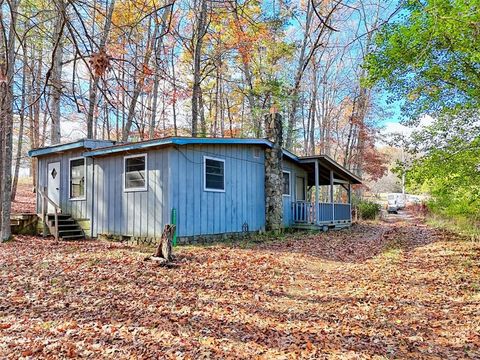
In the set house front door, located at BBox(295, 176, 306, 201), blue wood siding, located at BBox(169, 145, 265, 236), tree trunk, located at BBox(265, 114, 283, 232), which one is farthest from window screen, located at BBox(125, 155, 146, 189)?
house front door, located at BBox(295, 176, 306, 201)

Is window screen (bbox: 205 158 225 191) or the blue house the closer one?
the blue house

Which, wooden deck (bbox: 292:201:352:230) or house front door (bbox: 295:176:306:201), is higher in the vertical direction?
house front door (bbox: 295:176:306:201)

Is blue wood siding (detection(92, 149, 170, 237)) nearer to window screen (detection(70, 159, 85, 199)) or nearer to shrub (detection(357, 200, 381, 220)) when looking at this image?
window screen (detection(70, 159, 85, 199))

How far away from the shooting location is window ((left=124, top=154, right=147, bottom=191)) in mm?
9867

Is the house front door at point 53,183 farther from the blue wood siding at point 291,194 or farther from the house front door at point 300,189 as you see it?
the house front door at point 300,189

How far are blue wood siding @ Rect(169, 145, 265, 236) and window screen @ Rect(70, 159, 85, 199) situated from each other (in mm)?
4055

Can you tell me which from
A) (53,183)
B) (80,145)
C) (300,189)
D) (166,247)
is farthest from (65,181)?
(300,189)

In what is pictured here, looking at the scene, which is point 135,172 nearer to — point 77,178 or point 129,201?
point 129,201

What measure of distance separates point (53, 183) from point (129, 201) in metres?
4.17

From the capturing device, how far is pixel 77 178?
1180 cm

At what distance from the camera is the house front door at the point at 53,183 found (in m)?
12.3

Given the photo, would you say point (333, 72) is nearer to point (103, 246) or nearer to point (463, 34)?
point (463, 34)

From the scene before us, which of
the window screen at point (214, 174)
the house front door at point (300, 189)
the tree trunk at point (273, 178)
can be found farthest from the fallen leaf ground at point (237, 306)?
the house front door at point (300, 189)

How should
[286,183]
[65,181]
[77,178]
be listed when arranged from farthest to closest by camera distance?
[286,183] < [65,181] < [77,178]
